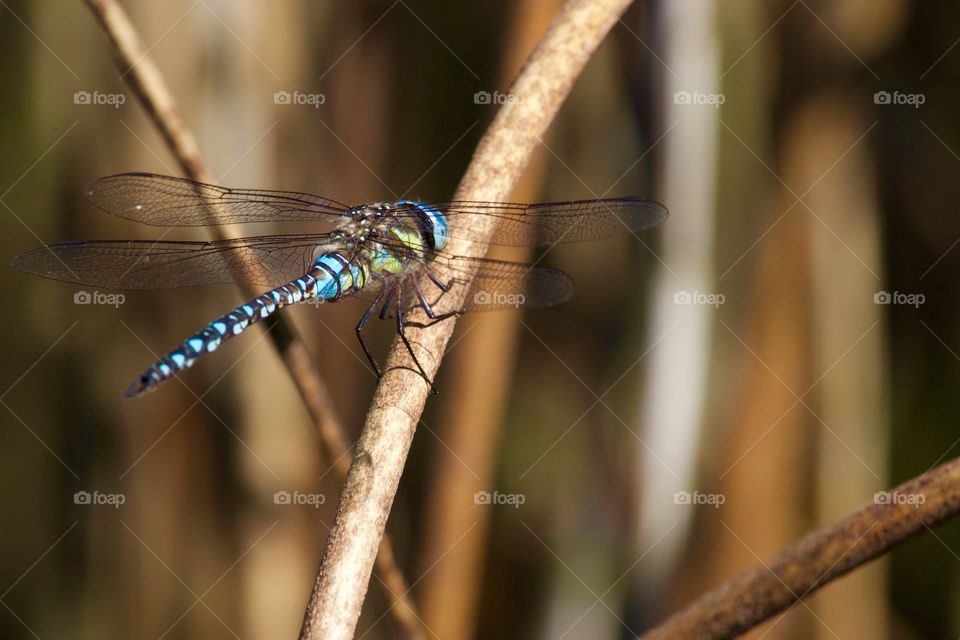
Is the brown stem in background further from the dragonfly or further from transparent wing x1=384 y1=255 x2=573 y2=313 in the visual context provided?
transparent wing x1=384 y1=255 x2=573 y2=313

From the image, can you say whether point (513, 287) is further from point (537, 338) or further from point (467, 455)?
point (537, 338)

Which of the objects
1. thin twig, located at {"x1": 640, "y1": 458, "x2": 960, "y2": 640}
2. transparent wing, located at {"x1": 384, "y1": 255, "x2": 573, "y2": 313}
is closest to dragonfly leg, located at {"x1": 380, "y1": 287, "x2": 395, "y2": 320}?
transparent wing, located at {"x1": 384, "y1": 255, "x2": 573, "y2": 313}

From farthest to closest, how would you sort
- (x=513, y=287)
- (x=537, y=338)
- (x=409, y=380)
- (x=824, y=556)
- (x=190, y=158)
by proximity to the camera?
(x=537, y=338), (x=513, y=287), (x=190, y=158), (x=409, y=380), (x=824, y=556)

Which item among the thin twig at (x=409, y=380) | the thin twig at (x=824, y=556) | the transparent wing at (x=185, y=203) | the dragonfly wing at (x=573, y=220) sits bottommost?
the thin twig at (x=824, y=556)

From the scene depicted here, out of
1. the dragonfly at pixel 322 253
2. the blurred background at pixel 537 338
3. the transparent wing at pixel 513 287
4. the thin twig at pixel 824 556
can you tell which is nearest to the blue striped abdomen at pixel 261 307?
the dragonfly at pixel 322 253

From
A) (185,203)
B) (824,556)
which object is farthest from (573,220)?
(824,556)

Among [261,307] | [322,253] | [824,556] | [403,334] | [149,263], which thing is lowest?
[824,556]

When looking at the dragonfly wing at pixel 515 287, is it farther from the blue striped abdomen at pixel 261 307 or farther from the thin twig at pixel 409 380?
the blue striped abdomen at pixel 261 307
